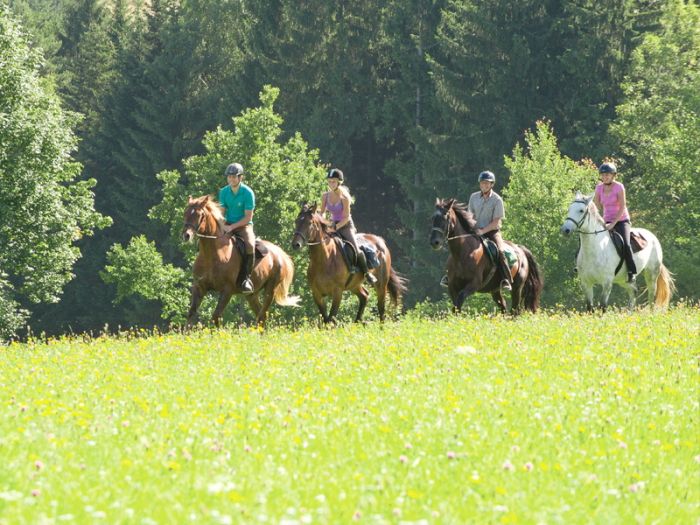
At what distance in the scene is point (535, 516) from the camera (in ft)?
24.3

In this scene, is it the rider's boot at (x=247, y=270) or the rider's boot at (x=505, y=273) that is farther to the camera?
the rider's boot at (x=505, y=273)

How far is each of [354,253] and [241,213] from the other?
2586 millimetres

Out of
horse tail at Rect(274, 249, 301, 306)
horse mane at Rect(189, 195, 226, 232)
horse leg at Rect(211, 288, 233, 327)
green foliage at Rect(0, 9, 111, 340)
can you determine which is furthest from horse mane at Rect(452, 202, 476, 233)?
green foliage at Rect(0, 9, 111, 340)

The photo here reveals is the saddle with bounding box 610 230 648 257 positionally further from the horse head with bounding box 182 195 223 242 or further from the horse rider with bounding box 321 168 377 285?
the horse head with bounding box 182 195 223 242

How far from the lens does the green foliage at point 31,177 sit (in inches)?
1561

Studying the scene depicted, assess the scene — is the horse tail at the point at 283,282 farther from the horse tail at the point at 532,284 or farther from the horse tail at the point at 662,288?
the horse tail at the point at 662,288

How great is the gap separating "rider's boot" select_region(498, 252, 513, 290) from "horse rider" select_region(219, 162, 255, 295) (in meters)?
5.21

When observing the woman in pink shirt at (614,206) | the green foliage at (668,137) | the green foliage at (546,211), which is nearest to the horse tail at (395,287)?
the woman in pink shirt at (614,206)

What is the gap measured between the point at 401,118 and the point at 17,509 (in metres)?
62.1

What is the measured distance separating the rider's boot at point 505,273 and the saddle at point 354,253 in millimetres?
2656

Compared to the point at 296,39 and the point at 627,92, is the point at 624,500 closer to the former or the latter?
the point at 627,92

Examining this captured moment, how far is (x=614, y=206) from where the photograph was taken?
2209 centimetres

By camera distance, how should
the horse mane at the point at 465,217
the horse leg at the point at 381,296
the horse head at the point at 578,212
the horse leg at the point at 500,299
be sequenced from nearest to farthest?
1. the horse mane at the point at 465,217
2. the horse head at the point at 578,212
3. the horse leg at the point at 500,299
4. the horse leg at the point at 381,296

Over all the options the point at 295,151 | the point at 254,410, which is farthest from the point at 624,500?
the point at 295,151
